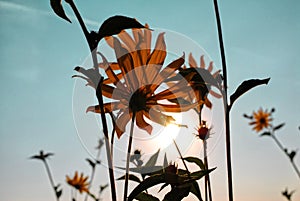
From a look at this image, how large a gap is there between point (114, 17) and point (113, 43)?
0.07 m

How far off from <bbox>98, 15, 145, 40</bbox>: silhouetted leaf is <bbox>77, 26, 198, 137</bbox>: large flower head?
6 cm

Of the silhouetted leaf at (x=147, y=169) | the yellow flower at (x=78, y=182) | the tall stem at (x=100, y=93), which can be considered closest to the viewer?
the tall stem at (x=100, y=93)

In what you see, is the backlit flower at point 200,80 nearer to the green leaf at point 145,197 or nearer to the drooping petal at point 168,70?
the drooping petal at point 168,70

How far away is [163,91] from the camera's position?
21.8 inches

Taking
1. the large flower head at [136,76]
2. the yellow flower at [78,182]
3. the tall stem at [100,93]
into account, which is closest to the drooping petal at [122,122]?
the large flower head at [136,76]

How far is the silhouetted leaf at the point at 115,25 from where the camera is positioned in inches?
16.6

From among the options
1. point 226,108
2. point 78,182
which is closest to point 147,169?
point 226,108

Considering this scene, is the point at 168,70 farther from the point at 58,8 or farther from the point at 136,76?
the point at 58,8

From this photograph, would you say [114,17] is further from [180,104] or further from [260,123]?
[260,123]

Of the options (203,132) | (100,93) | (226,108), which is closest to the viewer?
(100,93)

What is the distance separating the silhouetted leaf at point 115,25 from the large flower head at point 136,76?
62 mm

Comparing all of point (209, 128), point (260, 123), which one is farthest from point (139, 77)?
point (260, 123)

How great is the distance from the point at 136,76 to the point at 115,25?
11cm

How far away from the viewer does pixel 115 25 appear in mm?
425
